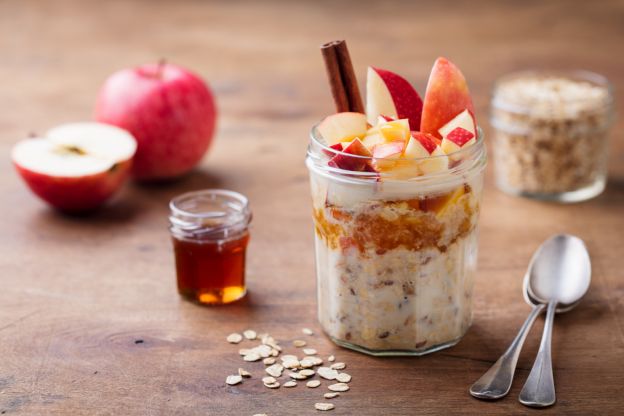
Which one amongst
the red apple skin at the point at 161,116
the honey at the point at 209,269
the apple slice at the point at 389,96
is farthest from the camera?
the red apple skin at the point at 161,116

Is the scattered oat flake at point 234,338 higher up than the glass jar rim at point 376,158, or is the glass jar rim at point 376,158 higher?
the glass jar rim at point 376,158

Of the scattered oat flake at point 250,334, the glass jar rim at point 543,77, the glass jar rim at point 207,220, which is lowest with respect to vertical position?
the scattered oat flake at point 250,334

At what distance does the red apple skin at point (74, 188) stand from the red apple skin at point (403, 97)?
67cm

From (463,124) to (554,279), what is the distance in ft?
1.10

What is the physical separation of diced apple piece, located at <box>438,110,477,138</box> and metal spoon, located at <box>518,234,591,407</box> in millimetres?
298

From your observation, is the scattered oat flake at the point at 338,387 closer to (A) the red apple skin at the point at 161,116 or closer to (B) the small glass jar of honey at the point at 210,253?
(B) the small glass jar of honey at the point at 210,253

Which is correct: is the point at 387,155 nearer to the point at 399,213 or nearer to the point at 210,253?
the point at 399,213

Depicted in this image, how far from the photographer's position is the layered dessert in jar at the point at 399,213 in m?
1.13

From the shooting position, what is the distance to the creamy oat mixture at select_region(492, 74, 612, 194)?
167 centimetres

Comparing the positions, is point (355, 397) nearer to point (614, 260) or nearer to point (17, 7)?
point (614, 260)

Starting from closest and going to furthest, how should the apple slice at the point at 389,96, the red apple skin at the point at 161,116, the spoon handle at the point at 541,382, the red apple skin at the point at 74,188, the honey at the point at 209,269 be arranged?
1. the spoon handle at the point at 541,382
2. the apple slice at the point at 389,96
3. the honey at the point at 209,269
4. the red apple skin at the point at 74,188
5. the red apple skin at the point at 161,116

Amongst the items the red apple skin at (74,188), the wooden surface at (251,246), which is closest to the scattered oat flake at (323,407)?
the wooden surface at (251,246)

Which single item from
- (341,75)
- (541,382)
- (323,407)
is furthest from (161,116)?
(541,382)

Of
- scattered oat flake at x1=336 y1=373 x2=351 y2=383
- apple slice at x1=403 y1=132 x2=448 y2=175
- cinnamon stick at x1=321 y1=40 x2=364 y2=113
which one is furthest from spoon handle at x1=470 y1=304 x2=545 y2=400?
cinnamon stick at x1=321 y1=40 x2=364 y2=113
